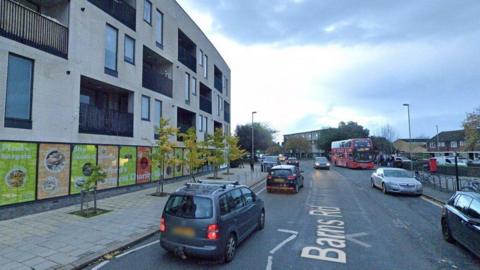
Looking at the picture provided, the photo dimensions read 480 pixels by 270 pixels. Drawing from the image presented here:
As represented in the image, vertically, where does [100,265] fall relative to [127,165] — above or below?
below

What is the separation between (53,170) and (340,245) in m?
10.1

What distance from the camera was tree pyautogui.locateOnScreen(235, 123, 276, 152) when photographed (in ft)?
178

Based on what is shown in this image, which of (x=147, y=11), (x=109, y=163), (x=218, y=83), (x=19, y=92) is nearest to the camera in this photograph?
(x=19, y=92)

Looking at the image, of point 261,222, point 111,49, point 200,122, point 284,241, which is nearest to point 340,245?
point 284,241

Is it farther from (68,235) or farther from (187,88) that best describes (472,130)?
(68,235)

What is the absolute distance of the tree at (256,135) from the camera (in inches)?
2140

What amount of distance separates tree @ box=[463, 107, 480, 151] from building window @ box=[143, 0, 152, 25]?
31.1 m

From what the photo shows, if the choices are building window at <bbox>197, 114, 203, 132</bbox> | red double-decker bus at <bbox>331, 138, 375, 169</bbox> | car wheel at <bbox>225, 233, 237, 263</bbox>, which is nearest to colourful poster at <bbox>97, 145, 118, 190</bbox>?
car wheel at <bbox>225, 233, 237, 263</bbox>

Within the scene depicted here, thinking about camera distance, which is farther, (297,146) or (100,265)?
(297,146)

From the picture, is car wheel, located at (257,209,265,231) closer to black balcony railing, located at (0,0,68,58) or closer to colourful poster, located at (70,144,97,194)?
colourful poster, located at (70,144,97,194)

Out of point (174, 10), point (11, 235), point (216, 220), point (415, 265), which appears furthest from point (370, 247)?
point (174, 10)

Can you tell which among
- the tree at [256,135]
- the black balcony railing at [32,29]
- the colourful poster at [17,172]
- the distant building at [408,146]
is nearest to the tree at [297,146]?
the tree at [256,135]

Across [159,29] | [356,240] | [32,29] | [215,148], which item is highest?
[159,29]

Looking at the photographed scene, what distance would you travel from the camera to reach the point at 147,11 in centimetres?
1678
